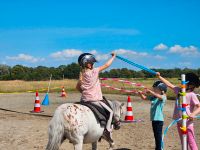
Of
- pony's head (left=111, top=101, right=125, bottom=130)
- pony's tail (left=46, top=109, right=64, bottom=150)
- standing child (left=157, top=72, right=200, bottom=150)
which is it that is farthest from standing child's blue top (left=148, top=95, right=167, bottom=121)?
pony's tail (left=46, top=109, right=64, bottom=150)

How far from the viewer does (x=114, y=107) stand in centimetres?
623

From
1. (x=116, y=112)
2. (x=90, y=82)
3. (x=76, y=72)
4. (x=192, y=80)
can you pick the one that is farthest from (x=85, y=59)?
(x=76, y=72)

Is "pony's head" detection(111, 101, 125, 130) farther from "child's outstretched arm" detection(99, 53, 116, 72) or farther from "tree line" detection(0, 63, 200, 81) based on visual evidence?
"tree line" detection(0, 63, 200, 81)

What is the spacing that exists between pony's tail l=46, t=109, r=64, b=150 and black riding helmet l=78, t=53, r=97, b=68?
3.52ft

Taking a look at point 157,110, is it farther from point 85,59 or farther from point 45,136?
point 45,136

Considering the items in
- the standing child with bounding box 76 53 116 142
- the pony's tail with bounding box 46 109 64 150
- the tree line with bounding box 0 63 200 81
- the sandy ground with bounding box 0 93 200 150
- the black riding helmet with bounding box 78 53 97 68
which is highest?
the tree line with bounding box 0 63 200 81

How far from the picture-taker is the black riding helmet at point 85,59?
231 inches

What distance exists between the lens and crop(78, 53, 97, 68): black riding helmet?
19.3 feet

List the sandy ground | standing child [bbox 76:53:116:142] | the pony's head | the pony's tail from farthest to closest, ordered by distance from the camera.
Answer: the sandy ground < the pony's head < standing child [bbox 76:53:116:142] < the pony's tail

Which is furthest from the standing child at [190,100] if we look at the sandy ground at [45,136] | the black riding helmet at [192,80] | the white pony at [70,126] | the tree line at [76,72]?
the tree line at [76,72]

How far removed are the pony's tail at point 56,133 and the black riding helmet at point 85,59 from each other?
1.07 meters

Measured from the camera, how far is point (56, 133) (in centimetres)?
522

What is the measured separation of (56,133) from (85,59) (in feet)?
4.63

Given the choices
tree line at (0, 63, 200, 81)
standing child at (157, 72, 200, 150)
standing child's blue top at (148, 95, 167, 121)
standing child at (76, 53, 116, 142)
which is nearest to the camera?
standing child at (157, 72, 200, 150)
